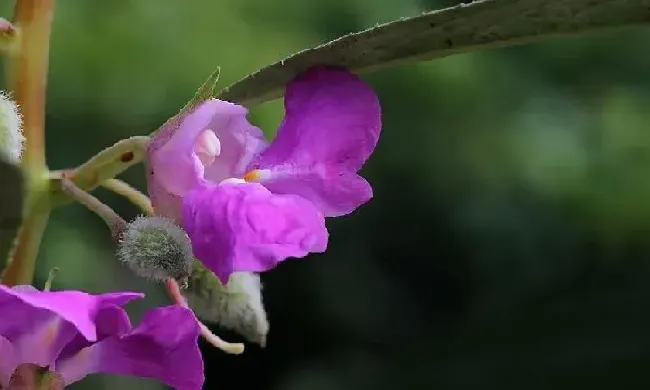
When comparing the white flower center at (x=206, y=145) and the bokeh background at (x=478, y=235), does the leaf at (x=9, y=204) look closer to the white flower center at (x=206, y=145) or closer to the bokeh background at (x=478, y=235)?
the white flower center at (x=206, y=145)

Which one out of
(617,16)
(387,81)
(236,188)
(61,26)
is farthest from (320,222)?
(387,81)

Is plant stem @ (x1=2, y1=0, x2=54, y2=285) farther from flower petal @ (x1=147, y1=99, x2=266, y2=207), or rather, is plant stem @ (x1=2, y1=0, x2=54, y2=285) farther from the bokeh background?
the bokeh background

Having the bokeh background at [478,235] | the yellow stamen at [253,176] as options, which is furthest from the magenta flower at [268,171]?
the bokeh background at [478,235]

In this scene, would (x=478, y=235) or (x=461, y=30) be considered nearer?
(x=461, y=30)

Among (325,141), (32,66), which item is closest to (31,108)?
(32,66)

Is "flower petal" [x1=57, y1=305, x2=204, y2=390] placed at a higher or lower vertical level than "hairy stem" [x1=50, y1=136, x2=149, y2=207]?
lower

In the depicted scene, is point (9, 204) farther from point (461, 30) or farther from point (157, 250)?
point (461, 30)

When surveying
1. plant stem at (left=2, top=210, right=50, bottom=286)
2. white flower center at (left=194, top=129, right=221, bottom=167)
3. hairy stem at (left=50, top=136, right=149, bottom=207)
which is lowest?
plant stem at (left=2, top=210, right=50, bottom=286)

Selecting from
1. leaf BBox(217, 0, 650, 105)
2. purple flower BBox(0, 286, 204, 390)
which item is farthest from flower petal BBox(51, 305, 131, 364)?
leaf BBox(217, 0, 650, 105)
